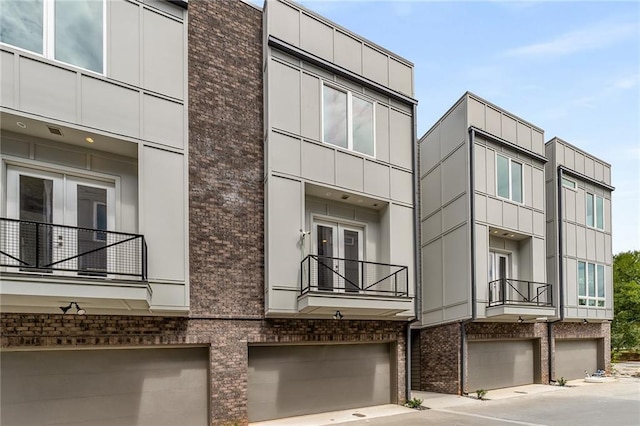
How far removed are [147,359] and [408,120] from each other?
934cm

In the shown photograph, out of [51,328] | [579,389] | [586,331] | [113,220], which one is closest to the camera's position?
[51,328]

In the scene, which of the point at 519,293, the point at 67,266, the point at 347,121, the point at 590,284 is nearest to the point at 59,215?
the point at 67,266

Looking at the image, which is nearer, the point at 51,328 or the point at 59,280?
the point at 59,280

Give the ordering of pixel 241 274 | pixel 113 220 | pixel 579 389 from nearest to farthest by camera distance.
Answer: pixel 113 220
pixel 241 274
pixel 579 389

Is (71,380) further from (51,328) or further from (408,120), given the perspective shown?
(408,120)

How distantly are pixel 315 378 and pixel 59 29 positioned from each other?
9.27 meters

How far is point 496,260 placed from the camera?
1527 centimetres

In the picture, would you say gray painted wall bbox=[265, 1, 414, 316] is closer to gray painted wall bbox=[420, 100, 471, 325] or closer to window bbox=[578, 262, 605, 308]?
gray painted wall bbox=[420, 100, 471, 325]

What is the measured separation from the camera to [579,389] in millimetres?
14734

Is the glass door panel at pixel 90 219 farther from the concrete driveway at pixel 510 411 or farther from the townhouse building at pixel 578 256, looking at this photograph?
the townhouse building at pixel 578 256

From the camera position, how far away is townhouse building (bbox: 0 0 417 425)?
7.27 meters

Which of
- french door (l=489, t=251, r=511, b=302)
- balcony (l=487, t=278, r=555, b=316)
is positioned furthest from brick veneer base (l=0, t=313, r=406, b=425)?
french door (l=489, t=251, r=511, b=302)

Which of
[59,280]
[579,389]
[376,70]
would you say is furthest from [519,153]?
[59,280]

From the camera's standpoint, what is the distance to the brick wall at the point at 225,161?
9.16 meters
